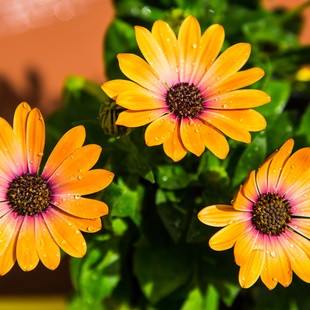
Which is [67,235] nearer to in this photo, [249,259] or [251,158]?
[249,259]

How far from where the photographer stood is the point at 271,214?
0.83m

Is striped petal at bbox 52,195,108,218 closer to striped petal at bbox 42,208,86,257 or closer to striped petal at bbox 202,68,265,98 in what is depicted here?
striped petal at bbox 42,208,86,257

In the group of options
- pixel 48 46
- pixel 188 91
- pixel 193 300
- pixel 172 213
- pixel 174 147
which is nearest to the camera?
pixel 174 147

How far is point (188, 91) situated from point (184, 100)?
27 mm

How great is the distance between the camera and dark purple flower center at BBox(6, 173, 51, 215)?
2.72 feet

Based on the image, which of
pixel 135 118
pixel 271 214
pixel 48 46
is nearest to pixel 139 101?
pixel 135 118

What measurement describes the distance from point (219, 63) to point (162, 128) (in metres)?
0.14

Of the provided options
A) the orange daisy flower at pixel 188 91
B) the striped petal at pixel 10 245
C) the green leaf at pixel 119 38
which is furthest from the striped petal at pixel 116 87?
the green leaf at pixel 119 38

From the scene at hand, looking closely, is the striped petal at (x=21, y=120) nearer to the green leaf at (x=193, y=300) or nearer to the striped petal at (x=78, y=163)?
the striped petal at (x=78, y=163)

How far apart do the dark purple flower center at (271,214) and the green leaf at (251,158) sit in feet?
0.42

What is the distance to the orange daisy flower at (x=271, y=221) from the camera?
0.76 metres

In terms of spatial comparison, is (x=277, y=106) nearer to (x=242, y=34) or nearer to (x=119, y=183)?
(x=242, y=34)

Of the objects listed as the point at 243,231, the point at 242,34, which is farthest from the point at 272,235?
the point at 242,34

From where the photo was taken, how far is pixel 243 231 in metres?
0.78
